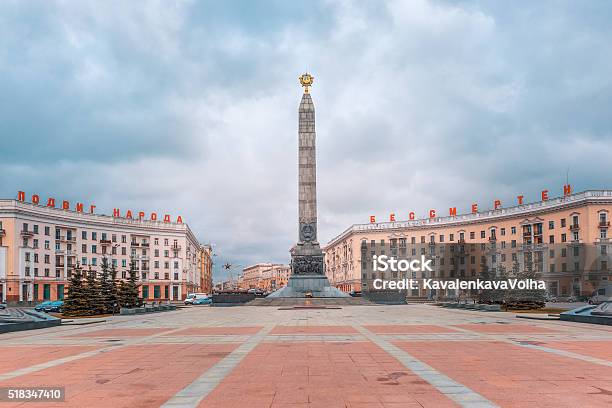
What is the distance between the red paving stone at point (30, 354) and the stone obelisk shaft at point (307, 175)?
1892 inches

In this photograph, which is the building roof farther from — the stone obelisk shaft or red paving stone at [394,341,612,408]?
red paving stone at [394,341,612,408]

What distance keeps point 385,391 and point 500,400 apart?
2079 mm

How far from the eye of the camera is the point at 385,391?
10.0 meters

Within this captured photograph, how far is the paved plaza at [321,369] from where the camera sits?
952 cm

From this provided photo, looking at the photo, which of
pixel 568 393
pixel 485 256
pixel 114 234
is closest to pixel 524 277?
pixel 568 393

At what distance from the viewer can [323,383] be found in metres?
10.8

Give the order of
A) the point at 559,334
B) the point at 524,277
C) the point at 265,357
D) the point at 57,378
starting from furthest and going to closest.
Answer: the point at 524,277, the point at 559,334, the point at 265,357, the point at 57,378

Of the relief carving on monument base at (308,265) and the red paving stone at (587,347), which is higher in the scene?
the relief carving on monument base at (308,265)

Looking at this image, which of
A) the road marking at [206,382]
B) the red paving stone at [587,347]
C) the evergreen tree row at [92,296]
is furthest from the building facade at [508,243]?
the road marking at [206,382]

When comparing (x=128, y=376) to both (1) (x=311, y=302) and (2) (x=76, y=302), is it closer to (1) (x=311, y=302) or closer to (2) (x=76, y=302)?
(2) (x=76, y=302)

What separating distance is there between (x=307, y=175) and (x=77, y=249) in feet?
163

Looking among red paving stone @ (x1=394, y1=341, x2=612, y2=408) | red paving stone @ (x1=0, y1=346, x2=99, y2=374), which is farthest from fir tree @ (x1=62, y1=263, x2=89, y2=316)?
red paving stone @ (x1=394, y1=341, x2=612, y2=408)

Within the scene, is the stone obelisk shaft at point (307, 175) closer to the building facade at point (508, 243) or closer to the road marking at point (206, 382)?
the building facade at point (508, 243)

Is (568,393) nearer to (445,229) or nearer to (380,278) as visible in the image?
(445,229)
